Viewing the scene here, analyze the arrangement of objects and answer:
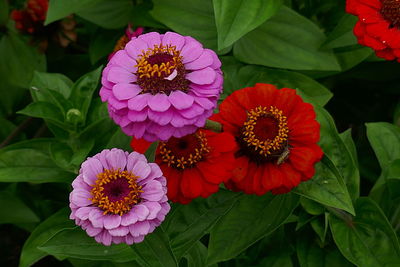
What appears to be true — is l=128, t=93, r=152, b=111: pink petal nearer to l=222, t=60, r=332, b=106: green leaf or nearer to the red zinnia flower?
the red zinnia flower

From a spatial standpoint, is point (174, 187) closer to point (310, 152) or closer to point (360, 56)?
point (310, 152)

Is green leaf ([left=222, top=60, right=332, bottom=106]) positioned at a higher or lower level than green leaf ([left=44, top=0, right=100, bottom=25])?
lower

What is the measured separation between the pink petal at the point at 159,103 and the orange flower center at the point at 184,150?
14 cm

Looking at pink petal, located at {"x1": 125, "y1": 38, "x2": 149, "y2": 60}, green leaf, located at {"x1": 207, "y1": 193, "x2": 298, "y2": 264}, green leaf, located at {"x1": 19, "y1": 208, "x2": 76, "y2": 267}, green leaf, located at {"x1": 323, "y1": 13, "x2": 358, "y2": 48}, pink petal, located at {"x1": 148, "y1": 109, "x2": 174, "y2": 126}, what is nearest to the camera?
pink petal, located at {"x1": 148, "y1": 109, "x2": 174, "y2": 126}

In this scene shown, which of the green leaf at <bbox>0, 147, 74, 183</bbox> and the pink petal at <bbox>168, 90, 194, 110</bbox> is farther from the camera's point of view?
the green leaf at <bbox>0, 147, 74, 183</bbox>

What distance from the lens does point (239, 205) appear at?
104 cm

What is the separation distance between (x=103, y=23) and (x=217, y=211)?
73cm

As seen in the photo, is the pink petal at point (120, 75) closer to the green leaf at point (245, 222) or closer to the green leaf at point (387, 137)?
the green leaf at point (245, 222)

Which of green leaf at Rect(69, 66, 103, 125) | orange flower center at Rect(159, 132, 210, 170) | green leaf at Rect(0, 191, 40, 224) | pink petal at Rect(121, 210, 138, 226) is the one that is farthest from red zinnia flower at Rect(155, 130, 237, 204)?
green leaf at Rect(0, 191, 40, 224)

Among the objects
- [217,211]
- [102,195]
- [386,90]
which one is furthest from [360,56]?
[102,195]

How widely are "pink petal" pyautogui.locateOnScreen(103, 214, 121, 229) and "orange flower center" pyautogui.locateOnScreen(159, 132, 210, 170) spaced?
0.14 meters

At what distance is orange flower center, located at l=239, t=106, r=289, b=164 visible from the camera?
2.82ft

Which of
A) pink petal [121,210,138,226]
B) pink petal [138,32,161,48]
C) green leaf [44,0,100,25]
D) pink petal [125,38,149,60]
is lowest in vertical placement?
green leaf [44,0,100,25]

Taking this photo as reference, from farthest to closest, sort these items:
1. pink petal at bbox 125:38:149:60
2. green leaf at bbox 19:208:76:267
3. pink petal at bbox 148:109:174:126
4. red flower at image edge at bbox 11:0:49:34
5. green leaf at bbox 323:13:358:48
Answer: red flower at image edge at bbox 11:0:49:34 < green leaf at bbox 323:13:358:48 < green leaf at bbox 19:208:76:267 < pink petal at bbox 125:38:149:60 < pink petal at bbox 148:109:174:126
